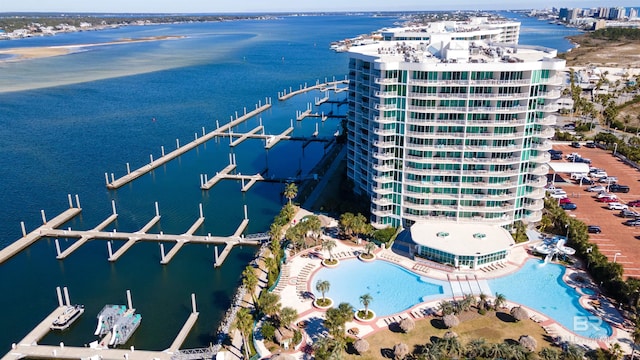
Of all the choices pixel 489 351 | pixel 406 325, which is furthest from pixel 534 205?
pixel 406 325

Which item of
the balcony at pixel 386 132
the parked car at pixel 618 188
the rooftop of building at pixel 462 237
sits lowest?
the parked car at pixel 618 188

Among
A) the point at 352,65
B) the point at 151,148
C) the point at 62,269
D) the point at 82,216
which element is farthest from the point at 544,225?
the point at 151,148

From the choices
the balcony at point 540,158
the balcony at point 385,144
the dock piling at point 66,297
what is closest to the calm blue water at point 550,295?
the balcony at point 540,158

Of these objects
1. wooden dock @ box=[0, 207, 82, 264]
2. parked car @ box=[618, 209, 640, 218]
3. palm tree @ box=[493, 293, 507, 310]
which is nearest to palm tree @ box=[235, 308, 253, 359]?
palm tree @ box=[493, 293, 507, 310]

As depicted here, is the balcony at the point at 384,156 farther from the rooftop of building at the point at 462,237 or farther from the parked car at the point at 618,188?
the parked car at the point at 618,188

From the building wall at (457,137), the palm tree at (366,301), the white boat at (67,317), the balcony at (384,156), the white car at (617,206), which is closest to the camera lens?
the palm tree at (366,301)

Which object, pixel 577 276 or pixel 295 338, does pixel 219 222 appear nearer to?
pixel 295 338

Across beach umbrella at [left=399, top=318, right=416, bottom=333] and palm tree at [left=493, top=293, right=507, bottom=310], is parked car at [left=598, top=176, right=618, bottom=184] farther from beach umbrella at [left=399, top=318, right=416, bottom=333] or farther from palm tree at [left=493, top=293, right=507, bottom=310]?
beach umbrella at [left=399, top=318, right=416, bottom=333]
